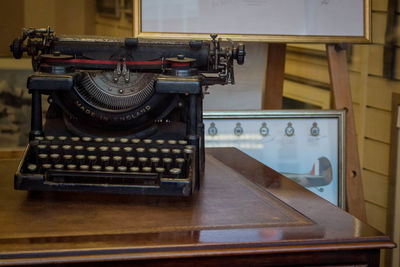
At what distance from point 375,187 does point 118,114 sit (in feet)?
5.72

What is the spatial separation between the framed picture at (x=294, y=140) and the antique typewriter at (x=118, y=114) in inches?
26.2

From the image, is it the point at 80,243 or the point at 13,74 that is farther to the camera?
the point at 13,74

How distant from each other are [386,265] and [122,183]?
1897 mm

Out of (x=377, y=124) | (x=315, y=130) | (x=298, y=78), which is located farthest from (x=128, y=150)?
(x=377, y=124)

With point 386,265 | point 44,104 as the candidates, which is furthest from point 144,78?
point 386,265

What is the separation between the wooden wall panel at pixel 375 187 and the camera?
316 cm

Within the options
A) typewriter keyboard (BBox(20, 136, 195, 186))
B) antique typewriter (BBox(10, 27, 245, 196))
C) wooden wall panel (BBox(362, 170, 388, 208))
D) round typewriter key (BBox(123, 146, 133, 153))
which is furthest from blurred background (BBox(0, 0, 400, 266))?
round typewriter key (BBox(123, 146, 133, 153))

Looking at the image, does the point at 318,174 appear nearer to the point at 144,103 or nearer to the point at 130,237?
the point at 144,103

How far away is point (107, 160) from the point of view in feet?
5.73

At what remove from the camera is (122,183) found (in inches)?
67.7

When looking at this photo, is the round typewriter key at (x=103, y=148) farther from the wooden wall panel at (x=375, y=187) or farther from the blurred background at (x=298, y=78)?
the wooden wall panel at (x=375, y=187)

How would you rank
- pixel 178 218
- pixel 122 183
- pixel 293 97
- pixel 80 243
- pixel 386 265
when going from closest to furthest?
1. pixel 80 243
2. pixel 178 218
3. pixel 122 183
4. pixel 293 97
5. pixel 386 265

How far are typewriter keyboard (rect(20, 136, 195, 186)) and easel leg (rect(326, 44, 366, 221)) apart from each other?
3.57 ft

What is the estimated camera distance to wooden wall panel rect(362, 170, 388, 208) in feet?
10.4
